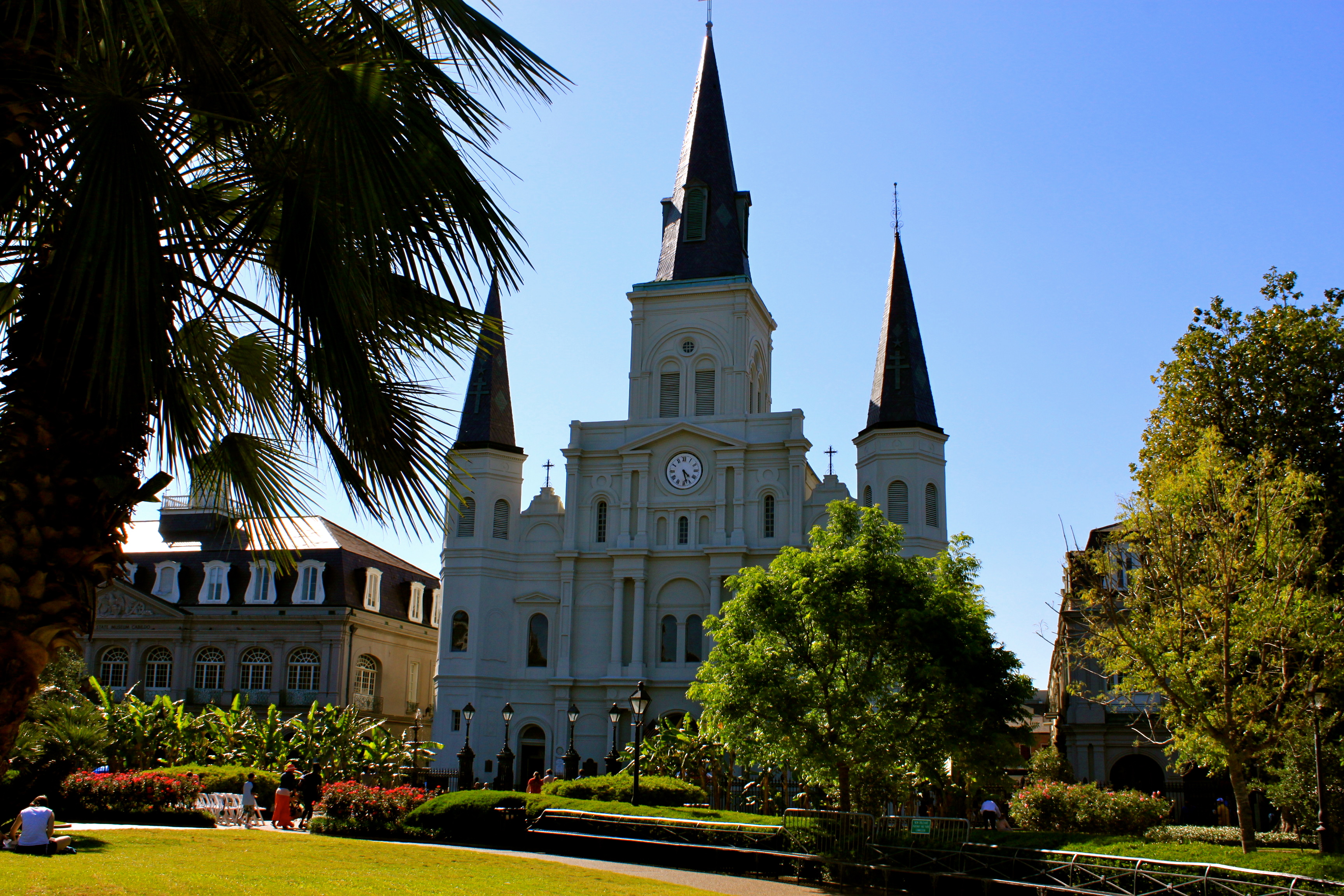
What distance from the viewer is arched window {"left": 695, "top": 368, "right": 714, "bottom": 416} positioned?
51.4m

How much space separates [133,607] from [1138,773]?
4300 centimetres

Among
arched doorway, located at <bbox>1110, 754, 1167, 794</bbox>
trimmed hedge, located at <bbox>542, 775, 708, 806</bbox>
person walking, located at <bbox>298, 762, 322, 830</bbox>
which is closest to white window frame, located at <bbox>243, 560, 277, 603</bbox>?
person walking, located at <bbox>298, 762, 322, 830</bbox>

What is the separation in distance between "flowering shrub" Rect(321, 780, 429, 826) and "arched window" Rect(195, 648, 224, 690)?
Result: 30537 mm

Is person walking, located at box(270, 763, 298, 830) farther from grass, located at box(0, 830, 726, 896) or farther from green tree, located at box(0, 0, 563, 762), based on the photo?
green tree, located at box(0, 0, 563, 762)

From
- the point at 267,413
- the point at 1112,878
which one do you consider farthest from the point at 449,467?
the point at 1112,878

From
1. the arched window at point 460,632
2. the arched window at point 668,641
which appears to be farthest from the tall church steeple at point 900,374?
the arched window at point 460,632

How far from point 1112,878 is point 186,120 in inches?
598

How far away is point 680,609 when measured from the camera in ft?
161

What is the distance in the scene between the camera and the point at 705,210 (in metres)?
54.8

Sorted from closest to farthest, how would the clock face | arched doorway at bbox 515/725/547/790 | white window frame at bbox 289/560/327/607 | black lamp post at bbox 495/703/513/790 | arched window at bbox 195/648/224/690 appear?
1. black lamp post at bbox 495/703/513/790
2. arched doorway at bbox 515/725/547/790
3. the clock face
4. arched window at bbox 195/648/224/690
5. white window frame at bbox 289/560/327/607

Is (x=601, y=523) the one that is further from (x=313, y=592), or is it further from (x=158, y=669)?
(x=158, y=669)

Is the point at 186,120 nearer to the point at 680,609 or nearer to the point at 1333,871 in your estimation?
the point at 1333,871

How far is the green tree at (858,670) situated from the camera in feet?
73.0

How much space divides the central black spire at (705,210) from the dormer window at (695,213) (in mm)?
26
